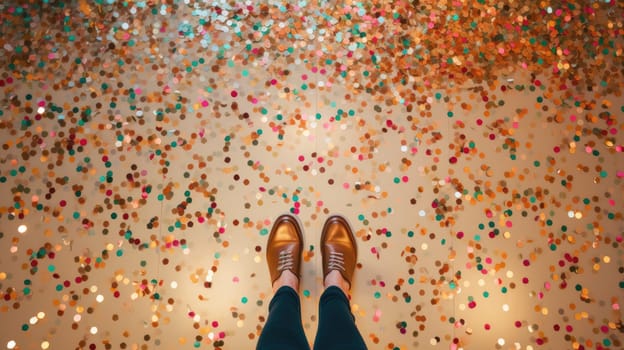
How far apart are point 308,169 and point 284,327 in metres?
0.63

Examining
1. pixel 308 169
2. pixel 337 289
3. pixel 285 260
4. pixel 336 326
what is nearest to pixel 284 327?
pixel 336 326

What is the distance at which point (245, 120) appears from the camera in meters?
1.69

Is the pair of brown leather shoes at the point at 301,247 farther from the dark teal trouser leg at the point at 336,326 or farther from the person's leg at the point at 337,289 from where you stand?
the dark teal trouser leg at the point at 336,326

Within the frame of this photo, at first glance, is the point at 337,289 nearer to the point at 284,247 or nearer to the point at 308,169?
the point at 284,247

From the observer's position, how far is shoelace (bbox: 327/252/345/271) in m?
Answer: 1.52

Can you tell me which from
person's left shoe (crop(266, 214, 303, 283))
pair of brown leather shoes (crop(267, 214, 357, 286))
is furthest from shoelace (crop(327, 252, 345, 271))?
person's left shoe (crop(266, 214, 303, 283))

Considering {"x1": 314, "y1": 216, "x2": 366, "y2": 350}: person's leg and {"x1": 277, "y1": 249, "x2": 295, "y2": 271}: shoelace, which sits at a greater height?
{"x1": 314, "y1": 216, "x2": 366, "y2": 350}: person's leg

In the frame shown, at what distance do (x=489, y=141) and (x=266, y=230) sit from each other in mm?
898

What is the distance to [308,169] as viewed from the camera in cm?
165

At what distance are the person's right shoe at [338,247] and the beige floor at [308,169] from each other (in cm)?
6

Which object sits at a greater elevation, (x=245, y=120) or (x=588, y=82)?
(x=588, y=82)

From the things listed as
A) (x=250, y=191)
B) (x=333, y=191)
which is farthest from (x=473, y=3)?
(x=250, y=191)

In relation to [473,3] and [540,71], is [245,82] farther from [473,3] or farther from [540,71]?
[540,71]

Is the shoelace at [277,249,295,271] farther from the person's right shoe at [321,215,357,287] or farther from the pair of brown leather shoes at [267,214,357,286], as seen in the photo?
the person's right shoe at [321,215,357,287]
